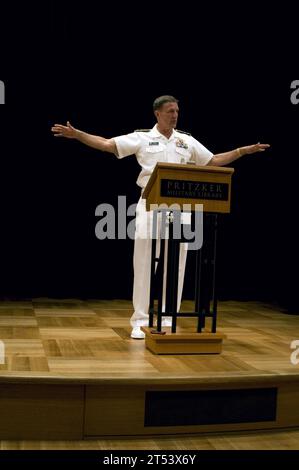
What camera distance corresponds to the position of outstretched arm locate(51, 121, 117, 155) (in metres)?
2.98

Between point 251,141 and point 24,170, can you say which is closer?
point 24,170

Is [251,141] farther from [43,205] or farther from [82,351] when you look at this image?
[82,351]

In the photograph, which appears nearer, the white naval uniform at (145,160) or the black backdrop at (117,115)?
the white naval uniform at (145,160)

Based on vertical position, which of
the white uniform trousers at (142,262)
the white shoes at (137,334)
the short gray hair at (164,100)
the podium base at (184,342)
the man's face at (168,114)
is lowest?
the white shoes at (137,334)

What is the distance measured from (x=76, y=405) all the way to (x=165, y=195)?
3.26ft

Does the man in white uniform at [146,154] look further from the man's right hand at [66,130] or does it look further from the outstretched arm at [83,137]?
the man's right hand at [66,130]

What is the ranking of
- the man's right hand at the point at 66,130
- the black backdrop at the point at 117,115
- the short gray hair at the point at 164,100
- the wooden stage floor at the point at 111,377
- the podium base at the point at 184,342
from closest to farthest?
the wooden stage floor at the point at 111,377 < the podium base at the point at 184,342 < the man's right hand at the point at 66,130 < the short gray hair at the point at 164,100 < the black backdrop at the point at 117,115

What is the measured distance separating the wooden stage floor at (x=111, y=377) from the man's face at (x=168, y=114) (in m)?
1.17

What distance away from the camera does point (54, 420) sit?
225cm

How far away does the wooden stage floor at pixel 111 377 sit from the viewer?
225cm

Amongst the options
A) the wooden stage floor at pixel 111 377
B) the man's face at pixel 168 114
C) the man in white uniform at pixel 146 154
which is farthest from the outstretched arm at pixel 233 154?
the wooden stage floor at pixel 111 377

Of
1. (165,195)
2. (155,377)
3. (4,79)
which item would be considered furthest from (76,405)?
(4,79)

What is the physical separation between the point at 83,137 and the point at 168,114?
1.52ft

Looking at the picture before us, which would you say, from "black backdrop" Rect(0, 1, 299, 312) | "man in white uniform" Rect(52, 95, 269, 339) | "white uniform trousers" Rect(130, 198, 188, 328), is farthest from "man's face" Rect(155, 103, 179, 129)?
"black backdrop" Rect(0, 1, 299, 312)
